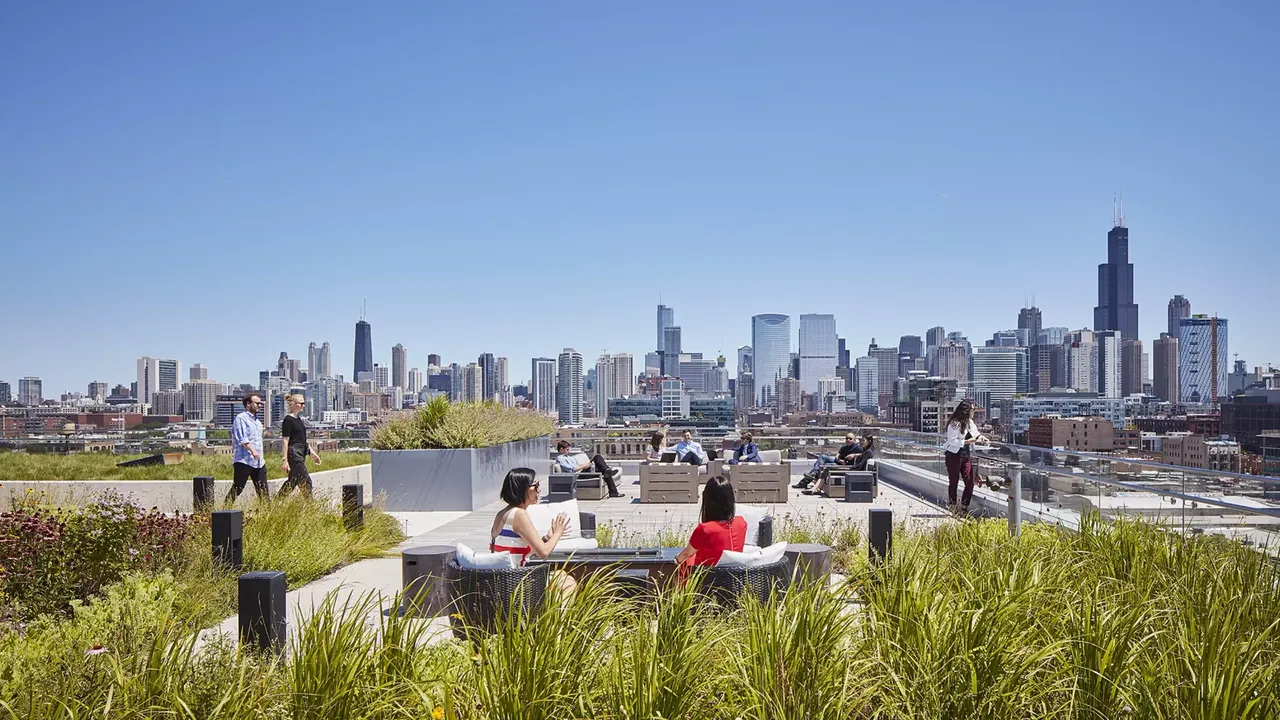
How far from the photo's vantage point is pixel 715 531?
4691mm

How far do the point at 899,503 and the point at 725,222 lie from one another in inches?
1759

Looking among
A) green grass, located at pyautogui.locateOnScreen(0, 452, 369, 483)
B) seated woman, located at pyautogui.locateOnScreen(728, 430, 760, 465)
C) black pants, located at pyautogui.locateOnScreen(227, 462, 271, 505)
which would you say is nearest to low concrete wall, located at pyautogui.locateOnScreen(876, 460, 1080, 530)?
seated woman, located at pyautogui.locateOnScreen(728, 430, 760, 465)

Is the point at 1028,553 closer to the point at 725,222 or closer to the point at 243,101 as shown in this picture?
the point at 243,101


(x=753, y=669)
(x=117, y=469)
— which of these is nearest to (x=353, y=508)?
(x=753, y=669)

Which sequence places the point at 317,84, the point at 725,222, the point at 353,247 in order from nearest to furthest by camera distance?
the point at 317,84 < the point at 353,247 < the point at 725,222

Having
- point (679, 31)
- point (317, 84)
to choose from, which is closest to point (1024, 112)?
point (679, 31)

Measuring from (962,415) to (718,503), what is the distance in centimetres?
620

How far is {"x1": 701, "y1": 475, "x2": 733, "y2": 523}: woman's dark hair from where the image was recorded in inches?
189

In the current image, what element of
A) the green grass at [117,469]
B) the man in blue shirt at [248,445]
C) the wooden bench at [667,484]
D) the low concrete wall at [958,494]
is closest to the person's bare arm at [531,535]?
the low concrete wall at [958,494]

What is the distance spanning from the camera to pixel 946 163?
34594mm

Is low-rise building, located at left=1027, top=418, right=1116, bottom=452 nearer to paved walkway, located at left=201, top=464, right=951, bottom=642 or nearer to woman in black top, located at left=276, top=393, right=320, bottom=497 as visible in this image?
paved walkway, located at left=201, top=464, right=951, bottom=642

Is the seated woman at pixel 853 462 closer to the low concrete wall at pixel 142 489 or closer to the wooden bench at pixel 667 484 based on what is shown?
the wooden bench at pixel 667 484

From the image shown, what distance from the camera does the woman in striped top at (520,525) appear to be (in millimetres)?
4922

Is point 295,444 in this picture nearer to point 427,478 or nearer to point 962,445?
point 427,478
